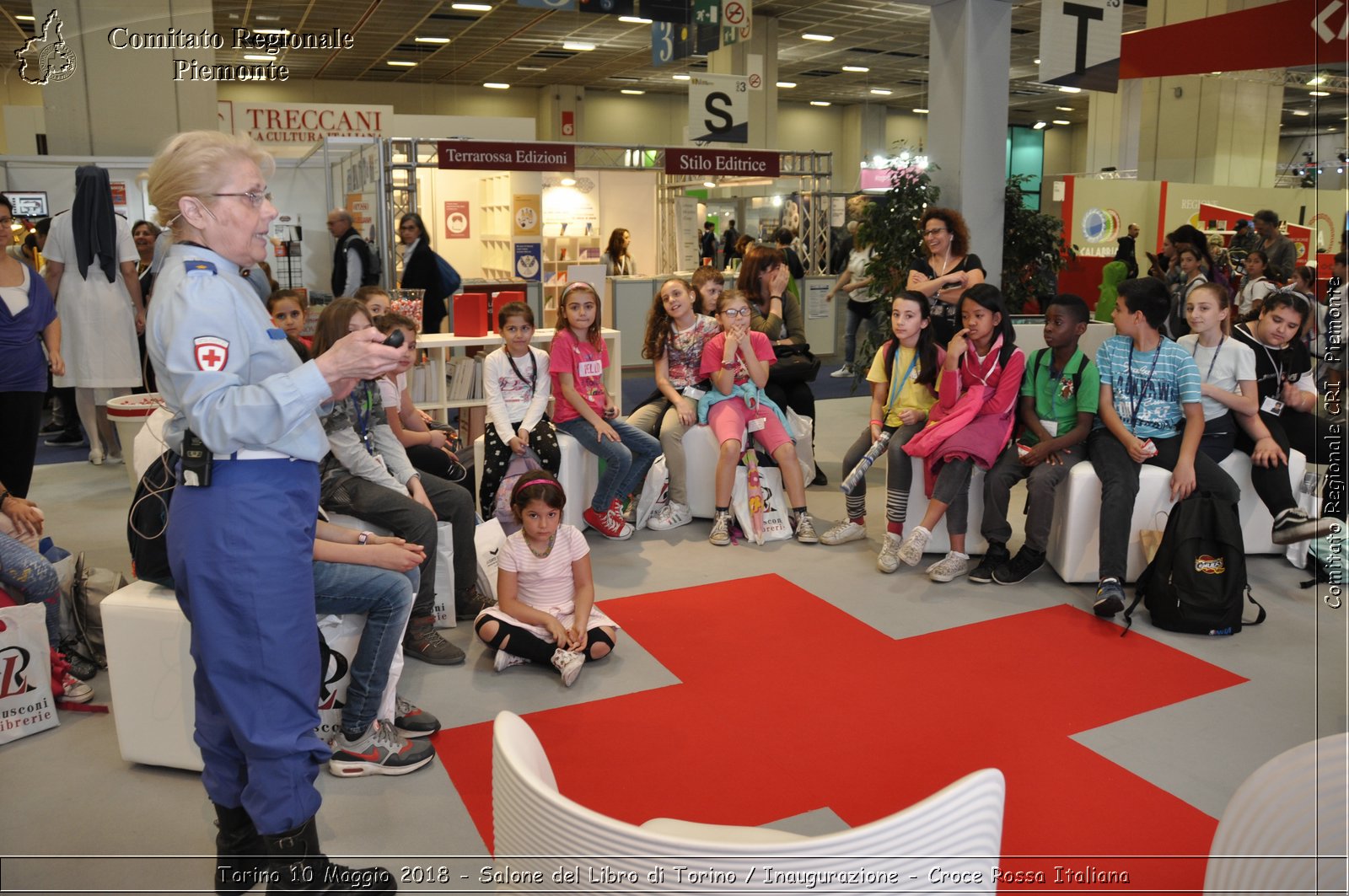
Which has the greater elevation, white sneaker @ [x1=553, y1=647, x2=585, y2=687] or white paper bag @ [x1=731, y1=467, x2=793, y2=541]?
white paper bag @ [x1=731, y1=467, x2=793, y2=541]

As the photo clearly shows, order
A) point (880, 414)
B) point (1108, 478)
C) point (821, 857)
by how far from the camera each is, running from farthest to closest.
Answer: point (880, 414), point (1108, 478), point (821, 857)

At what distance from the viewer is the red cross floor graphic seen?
2.71 meters

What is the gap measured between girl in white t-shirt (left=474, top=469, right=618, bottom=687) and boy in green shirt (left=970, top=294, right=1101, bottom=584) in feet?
6.22

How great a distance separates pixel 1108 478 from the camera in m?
4.39

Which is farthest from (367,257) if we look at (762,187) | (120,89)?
(762,187)

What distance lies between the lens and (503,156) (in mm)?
9375

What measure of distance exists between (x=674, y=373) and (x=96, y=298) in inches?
150

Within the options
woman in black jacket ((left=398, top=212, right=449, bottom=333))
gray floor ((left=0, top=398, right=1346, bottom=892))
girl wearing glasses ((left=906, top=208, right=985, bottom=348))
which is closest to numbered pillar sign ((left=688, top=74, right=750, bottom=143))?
woman in black jacket ((left=398, top=212, right=449, bottom=333))

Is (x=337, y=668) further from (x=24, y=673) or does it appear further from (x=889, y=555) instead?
(x=889, y=555)

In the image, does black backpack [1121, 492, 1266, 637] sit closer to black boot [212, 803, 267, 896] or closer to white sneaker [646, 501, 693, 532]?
white sneaker [646, 501, 693, 532]

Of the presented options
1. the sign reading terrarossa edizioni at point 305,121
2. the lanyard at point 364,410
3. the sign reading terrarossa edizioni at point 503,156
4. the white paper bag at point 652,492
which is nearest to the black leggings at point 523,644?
the lanyard at point 364,410

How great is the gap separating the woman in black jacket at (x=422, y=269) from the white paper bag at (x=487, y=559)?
4369 mm

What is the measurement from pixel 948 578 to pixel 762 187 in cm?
1405

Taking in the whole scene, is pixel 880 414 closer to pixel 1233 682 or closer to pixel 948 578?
pixel 948 578
